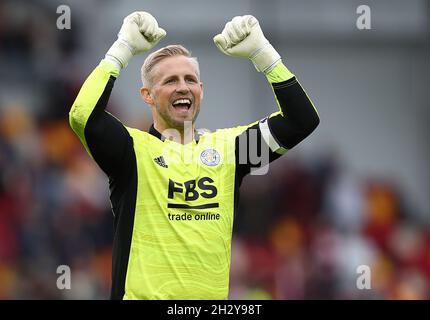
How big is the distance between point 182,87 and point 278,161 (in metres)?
7.19

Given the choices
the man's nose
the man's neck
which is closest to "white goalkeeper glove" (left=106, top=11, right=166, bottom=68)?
the man's nose

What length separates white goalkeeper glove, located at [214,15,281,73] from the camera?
4.62 meters

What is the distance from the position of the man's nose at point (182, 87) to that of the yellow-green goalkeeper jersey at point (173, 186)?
24cm

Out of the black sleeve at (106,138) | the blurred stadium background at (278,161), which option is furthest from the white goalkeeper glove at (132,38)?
the blurred stadium background at (278,161)

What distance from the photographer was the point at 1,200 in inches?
388

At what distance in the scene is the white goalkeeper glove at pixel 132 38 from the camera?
4543 mm

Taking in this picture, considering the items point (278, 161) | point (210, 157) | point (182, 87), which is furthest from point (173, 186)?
point (278, 161)

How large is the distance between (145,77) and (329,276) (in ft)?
19.4

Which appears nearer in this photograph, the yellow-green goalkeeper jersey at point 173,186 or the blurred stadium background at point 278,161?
the yellow-green goalkeeper jersey at point 173,186

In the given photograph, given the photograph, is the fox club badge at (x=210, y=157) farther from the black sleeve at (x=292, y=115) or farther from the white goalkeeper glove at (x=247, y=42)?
the white goalkeeper glove at (x=247, y=42)

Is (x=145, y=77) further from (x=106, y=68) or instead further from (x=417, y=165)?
(x=417, y=165)

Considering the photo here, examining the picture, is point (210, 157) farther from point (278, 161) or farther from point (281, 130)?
point (278, 161)

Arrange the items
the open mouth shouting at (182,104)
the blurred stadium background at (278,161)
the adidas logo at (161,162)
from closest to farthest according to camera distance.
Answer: the adidas logo at (161,162)
the open mouth shouting at (182,104)
the blurred stadium background at (278,161)

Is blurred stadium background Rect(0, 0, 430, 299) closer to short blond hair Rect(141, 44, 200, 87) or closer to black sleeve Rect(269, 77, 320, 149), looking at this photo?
short blond hair Rect(141, 44, 200, 87)
